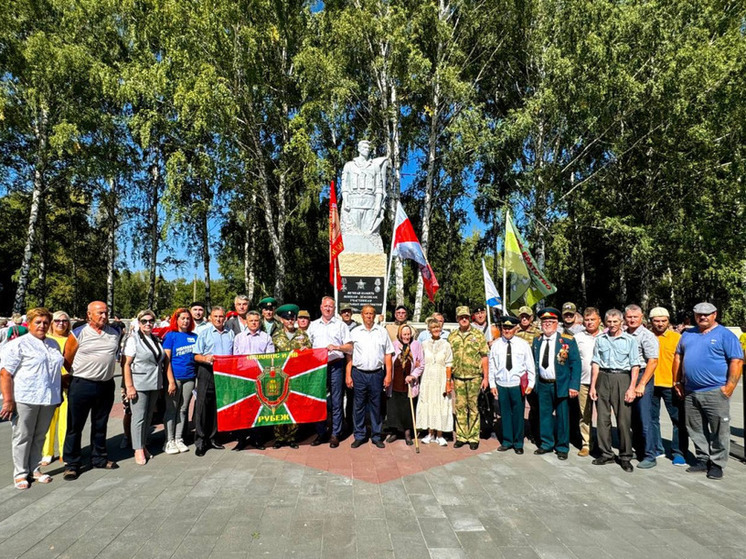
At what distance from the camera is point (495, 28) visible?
19.4 m

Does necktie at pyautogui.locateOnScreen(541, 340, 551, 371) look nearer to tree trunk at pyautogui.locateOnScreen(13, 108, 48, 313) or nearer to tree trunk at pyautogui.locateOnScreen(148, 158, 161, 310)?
tree trunk at pyautogui.locateOnScreen(13, 108, 48, 313)

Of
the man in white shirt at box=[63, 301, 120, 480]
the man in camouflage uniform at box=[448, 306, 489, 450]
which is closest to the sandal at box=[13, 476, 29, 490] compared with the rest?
the man in white shirt at box=[63, 301, 120, 480]

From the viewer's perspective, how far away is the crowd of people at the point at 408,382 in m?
4.84

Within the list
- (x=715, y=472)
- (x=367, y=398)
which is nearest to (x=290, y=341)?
(x=367, y=398)

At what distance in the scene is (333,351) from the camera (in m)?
5.98

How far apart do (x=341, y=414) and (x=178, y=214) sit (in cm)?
1455

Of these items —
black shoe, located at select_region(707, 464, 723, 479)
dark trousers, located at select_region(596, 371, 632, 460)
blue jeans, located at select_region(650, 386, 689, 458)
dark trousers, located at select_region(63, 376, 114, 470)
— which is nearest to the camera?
dark trousers, located at select_region(63, 376, 114, 470)

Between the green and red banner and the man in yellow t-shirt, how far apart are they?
4.10 m

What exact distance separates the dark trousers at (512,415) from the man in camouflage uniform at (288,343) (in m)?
2.64

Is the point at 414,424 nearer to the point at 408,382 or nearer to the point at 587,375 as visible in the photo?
the point at 408,382

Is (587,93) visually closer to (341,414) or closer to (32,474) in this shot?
(341,414)

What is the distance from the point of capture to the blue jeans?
545 centimetres

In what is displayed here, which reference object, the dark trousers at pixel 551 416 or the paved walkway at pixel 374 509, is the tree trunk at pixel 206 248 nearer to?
the paved walkway at pixel 374 509

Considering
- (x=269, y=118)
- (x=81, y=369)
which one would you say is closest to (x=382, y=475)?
(x=81, y=369)
